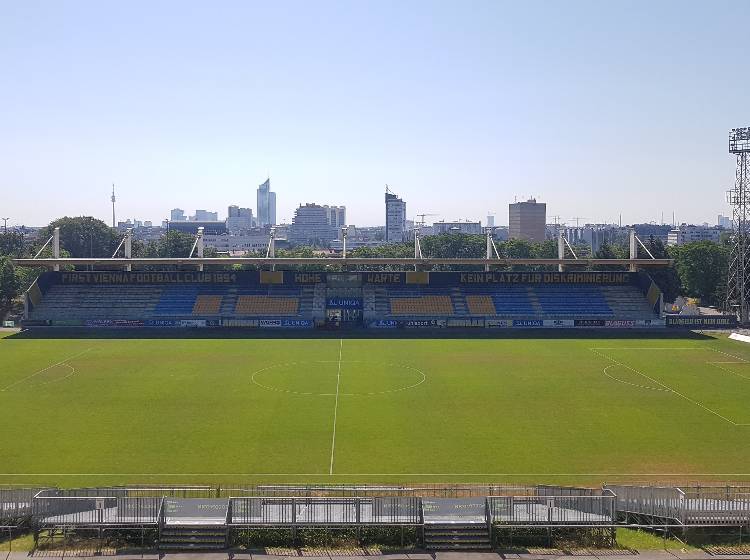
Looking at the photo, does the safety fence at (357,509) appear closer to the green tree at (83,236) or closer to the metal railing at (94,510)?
the metal railing at (94,510)

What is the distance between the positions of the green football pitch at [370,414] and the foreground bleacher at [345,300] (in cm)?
1177

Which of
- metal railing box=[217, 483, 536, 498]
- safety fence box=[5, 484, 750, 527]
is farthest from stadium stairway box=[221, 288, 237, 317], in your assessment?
safety fence box=[5, 484, 750, 527]

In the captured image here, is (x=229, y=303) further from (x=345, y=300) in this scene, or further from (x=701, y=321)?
(x=701, y=321)

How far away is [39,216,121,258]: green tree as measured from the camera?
146 meters

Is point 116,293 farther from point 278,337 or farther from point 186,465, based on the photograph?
point 186,465

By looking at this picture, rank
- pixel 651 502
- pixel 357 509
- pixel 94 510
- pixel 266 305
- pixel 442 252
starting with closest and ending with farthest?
pixel 357 509, pixel 94 510, pixel 651 502, pixel 266 305, pixel 442 252

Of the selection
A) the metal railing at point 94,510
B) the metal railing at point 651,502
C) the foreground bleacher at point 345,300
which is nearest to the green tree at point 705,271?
the foreground bleacher at point 345,300

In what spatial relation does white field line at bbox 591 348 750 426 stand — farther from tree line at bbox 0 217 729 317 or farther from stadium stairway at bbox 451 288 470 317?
tree line at bbox 0 217 729 317

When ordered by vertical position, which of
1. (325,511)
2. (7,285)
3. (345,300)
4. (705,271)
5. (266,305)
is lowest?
(325,511)

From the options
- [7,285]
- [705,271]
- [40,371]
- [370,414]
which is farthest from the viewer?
[705,271]

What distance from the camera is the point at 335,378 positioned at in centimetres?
4459

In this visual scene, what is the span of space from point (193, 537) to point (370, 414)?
56.1ft

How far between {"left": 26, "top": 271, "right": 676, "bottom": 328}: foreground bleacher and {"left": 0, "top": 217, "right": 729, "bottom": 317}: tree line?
8977 mm

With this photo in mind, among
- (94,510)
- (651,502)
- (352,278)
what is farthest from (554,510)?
(352,278)
